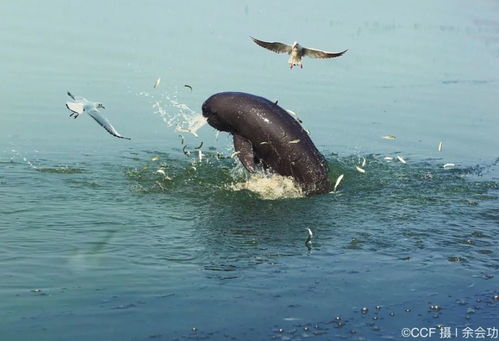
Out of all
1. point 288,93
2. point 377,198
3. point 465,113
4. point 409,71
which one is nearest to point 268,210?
point 377,198

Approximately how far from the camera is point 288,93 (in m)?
23.8

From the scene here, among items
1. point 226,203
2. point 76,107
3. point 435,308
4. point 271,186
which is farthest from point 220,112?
point 435,308

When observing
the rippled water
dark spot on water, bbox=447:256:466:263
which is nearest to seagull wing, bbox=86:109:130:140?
the rippled water

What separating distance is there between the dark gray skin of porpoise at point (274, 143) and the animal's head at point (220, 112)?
41mm

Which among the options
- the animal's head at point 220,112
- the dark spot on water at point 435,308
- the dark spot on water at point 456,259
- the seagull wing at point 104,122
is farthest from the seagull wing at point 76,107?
the dark spot on water at point 456,259

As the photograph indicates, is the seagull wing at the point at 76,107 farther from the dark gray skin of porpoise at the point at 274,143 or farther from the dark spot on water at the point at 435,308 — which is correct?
the dark spot on water at the point at 435,308

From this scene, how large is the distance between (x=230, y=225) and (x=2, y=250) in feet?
11.4

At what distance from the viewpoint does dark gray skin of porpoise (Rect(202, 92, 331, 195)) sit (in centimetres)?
1530

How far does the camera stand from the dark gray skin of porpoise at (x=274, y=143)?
50.2ft

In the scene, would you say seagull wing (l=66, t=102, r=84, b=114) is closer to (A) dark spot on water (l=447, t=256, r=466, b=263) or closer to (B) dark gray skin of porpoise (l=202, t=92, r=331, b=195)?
(B) dark gray skin of porpoise (l=202, t=92, r=331, b=195)

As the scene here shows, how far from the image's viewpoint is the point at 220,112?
1595cm

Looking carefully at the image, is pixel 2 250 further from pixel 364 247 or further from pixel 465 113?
pixel 465 113

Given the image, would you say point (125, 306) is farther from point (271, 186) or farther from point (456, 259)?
point (271, 186)

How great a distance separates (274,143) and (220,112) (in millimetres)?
1315
